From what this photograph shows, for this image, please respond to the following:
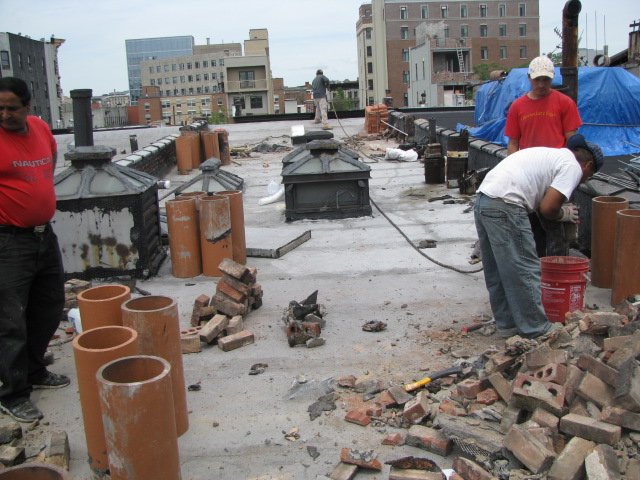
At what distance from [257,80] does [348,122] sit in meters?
58.6

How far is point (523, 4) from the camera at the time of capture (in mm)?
94250

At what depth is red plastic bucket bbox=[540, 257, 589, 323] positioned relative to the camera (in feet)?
16.9

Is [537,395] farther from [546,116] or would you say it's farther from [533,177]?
[546,116]

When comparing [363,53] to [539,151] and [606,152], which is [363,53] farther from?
[539,151]

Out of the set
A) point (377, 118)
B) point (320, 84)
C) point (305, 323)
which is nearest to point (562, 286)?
point (305, 323)

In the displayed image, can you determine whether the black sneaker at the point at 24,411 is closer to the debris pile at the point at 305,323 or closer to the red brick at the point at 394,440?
the debris pile at the point at 305,323

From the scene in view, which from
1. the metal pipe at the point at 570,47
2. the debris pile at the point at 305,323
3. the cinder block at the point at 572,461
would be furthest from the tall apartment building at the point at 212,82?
the cinder block at the point at 572,461

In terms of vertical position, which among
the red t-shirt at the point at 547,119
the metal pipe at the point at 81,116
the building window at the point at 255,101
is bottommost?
the red t-shirt at the point at 547,119

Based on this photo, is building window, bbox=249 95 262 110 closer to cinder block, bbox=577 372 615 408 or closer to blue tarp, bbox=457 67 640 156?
blue tarp, bbox=457 67 640 156

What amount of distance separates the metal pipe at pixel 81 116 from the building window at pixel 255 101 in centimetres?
7730

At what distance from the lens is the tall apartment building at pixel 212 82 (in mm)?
83438

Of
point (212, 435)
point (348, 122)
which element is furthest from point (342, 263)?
point (348, 122)

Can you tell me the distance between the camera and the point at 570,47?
25.0 feet

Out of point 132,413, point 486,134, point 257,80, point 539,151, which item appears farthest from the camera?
point 257,80
